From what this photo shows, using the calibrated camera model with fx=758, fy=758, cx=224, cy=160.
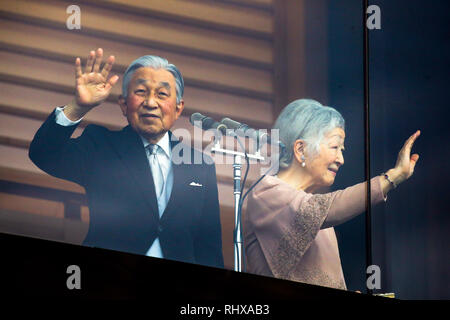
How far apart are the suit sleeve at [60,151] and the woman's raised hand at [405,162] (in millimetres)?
1655

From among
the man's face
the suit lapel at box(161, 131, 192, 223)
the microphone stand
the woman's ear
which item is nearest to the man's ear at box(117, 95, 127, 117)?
the man's face

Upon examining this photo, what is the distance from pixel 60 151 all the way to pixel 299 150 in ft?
3.97

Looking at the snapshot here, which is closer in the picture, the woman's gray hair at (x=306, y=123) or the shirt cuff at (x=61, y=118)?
the shirt cuff at (x=61, y=118)

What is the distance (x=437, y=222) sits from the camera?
412 centimetres

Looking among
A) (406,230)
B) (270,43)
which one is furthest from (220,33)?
(406,230)

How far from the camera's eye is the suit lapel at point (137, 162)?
3.52m

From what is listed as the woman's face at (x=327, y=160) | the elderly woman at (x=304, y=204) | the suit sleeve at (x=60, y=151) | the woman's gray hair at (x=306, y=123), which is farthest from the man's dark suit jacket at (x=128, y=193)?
the woman's face at (x=327, y=160)

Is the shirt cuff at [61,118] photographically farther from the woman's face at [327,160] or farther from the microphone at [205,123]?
the woman's face at [327,160]

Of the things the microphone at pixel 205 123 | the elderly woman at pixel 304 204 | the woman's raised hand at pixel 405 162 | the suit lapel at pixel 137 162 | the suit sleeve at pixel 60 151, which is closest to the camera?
the suit sleeve at pixel 60 151

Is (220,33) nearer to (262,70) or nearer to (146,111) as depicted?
(262,70)

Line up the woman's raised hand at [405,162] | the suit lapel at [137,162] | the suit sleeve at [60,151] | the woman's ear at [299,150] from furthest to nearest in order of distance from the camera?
the woman's raised hand at [405,162] < the woman's ear at [299,150] < the suit lapel at [137,162] < the suit sleeve at [60,151]

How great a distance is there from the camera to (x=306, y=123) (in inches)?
153

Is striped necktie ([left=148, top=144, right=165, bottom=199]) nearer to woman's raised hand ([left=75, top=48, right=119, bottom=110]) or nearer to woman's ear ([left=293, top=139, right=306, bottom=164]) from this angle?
woman's raised hand ([left=75, top=48, right=119, bottom=110])
